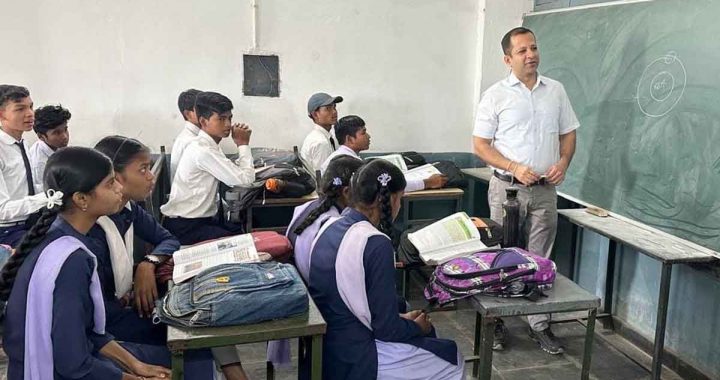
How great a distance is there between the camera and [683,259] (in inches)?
95.8

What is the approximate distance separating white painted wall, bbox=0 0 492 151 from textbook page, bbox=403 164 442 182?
54 cm

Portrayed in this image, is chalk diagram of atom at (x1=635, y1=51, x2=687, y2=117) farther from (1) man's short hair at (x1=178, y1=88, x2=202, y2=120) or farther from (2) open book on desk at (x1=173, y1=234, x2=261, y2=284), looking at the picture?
(1) man's short hair at (x1=178, y1=88, x2=202, y2=120)

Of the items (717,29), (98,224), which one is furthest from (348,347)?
(717,29)

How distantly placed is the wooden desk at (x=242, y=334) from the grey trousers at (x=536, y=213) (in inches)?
61.8

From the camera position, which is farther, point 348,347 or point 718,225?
point 718,225

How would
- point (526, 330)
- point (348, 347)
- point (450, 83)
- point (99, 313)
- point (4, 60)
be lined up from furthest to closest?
point (450, 83)
point (4, 60)
point (526, 330)
point (348, 347)
point (99, 313)

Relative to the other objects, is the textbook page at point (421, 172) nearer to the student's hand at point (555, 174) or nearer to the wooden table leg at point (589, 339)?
the student's hand at point (555, 174)

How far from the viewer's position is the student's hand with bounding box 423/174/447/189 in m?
4.00

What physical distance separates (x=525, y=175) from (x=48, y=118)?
2.49m

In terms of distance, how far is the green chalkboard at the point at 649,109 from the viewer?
A: 2.56 metres

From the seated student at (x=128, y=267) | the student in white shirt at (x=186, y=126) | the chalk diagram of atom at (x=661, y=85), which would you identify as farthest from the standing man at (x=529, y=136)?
the student in white shirt at (x=186, y=126)

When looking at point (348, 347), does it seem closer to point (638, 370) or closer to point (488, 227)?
point (488, 227)

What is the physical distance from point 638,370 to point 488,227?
1141 mm

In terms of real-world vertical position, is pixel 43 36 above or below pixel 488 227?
above
